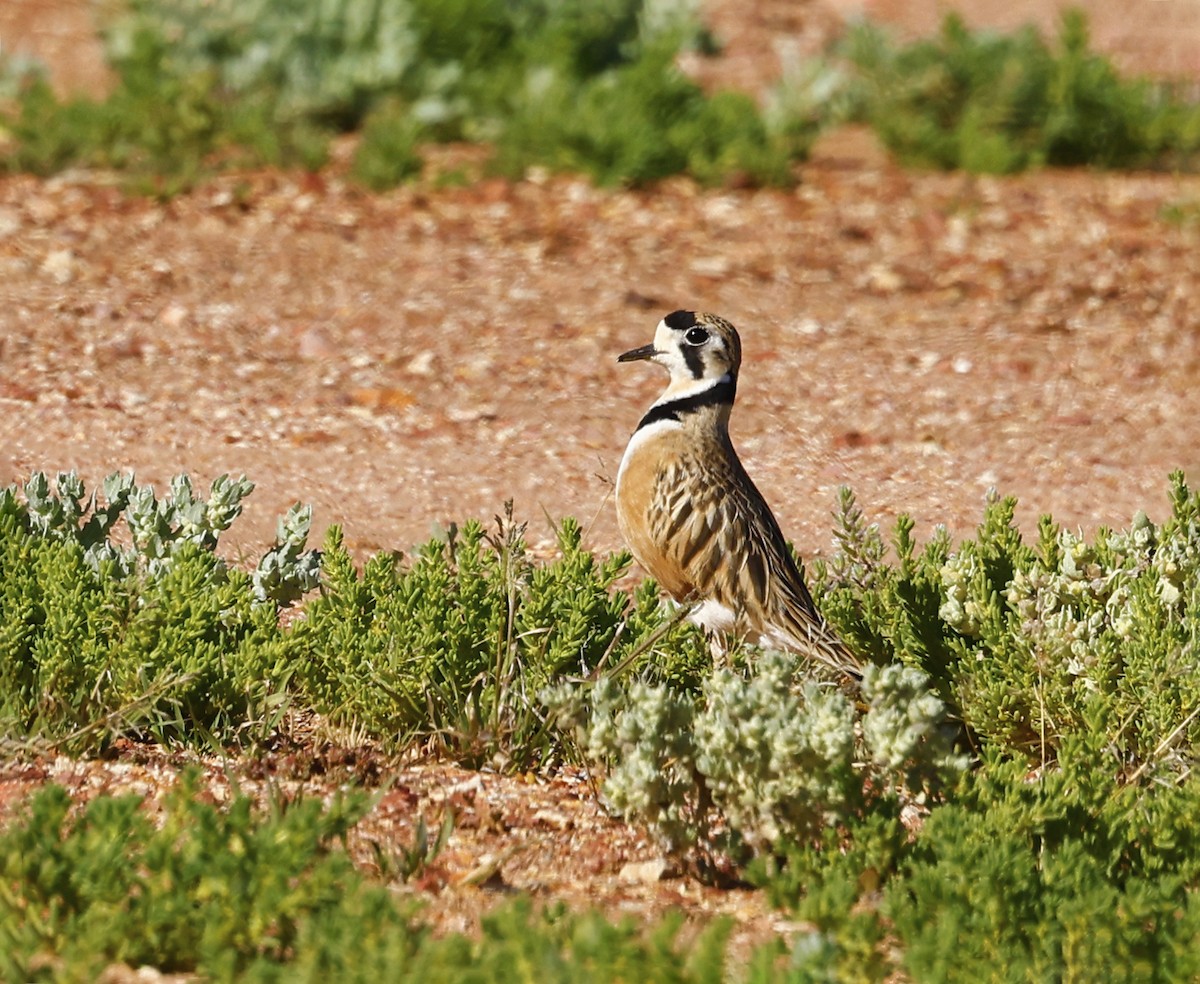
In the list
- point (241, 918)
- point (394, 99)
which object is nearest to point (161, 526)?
point (241, 918)

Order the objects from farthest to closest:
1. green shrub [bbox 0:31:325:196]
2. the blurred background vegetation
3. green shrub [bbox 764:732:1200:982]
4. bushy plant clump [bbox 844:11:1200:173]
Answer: bushy plant clump [bbox 844:11:1200:173], the blurred background vegetation, green shrub [bbox 0:31:325:196], green shrub [bbox 764:732:1200:982]

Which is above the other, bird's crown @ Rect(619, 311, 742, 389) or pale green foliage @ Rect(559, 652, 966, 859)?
bird's crown @ Rect(619, 311, 742, 389)

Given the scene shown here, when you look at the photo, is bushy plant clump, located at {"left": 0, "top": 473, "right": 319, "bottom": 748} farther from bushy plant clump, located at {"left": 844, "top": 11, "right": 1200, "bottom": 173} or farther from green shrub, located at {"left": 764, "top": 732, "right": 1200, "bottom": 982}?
bushy plant clump, located at {"left": 844, "top": 11, "right": 1200, "bottom": 173}

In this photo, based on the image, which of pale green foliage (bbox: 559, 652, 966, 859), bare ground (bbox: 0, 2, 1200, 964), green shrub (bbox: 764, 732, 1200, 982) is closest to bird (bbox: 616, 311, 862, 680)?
bare ground (bbox: 0, 2, 1200, 964)

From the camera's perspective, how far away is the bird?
5473mm

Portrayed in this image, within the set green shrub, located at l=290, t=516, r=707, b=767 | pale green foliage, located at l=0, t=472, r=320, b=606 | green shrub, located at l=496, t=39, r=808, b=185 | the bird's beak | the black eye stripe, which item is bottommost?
green shrub, located at l=290, t=516, r=707, b=767

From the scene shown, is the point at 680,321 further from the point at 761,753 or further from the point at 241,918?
the point at 241,918

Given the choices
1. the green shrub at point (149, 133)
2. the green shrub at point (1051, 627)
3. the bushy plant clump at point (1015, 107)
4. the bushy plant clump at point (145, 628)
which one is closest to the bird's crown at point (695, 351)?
the green shrub at point (1051, 627)

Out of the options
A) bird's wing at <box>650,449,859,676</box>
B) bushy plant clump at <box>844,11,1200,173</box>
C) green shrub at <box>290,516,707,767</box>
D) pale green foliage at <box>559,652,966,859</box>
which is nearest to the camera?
pale green foliage at <box>559,652,966,859</box>

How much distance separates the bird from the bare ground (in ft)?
2.42

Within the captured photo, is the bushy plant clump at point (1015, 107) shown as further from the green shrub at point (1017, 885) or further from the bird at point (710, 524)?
the green shrub at point (1017, 885)

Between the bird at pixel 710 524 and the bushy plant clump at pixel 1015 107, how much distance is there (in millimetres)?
4977

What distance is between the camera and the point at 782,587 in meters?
5.49

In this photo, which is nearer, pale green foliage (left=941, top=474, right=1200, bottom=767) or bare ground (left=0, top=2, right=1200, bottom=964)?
pale green foliage (left=941, top=474, right=1200, bottom=767)
